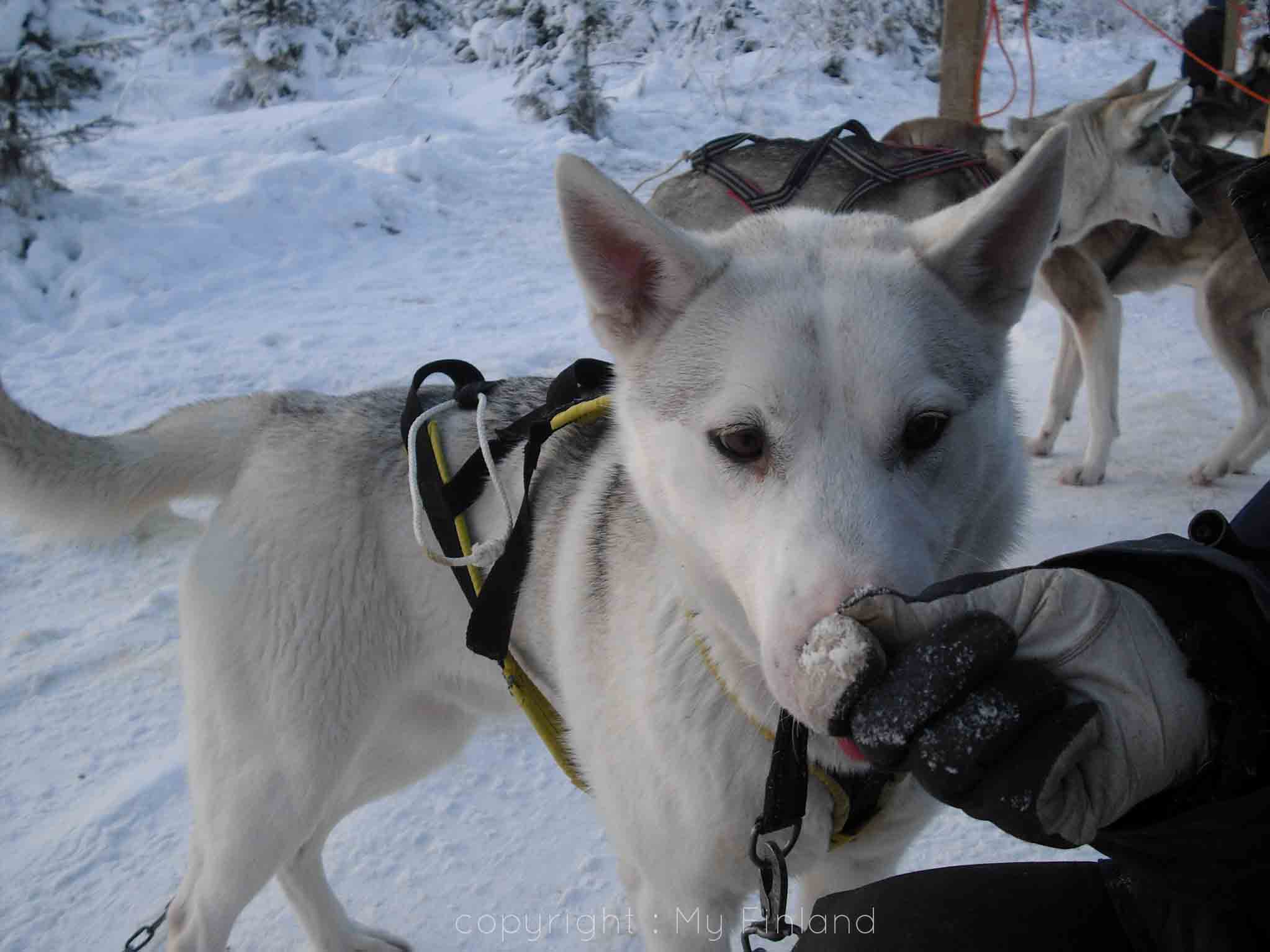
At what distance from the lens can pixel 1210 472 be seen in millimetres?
4602

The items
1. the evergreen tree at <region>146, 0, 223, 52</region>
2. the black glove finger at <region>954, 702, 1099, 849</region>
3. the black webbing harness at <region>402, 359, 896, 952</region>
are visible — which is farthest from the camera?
the evergreen tree at <region>146, 0, 223, 52</region>

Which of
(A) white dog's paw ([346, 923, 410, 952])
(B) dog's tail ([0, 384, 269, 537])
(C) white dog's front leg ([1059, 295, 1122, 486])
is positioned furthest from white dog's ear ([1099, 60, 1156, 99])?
(A) white dog's paw ([346, 923, 410, 952])

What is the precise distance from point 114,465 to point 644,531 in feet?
4.51

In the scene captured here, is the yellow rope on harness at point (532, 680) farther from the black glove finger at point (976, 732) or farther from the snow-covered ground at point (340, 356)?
the black glove finger at point (976, 732)

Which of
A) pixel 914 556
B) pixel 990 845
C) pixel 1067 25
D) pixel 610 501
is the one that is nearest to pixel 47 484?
pixel 610 501

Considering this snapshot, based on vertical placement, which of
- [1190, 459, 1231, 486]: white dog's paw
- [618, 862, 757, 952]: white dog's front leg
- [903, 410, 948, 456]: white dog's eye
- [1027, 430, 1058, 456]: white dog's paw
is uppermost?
[903, 410, 948, 456]: white dog's eye

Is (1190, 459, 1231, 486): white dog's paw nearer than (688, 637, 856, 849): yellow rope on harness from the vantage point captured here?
No

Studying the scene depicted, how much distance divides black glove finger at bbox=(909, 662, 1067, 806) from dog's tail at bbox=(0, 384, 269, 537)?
6.12ft

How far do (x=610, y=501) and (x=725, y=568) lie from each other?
0.58 meters

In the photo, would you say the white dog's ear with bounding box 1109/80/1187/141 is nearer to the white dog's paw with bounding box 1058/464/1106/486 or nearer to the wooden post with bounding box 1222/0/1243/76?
the white dog's paw with bounding box 1058/464/1106/486

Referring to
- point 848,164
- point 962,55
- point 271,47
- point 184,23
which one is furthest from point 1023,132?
point 184,23

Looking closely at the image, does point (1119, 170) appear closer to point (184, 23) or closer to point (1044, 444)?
point (1044, 444)

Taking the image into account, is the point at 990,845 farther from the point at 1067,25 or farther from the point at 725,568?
the point at 1067,25

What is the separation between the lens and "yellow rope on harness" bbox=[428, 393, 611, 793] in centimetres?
200
